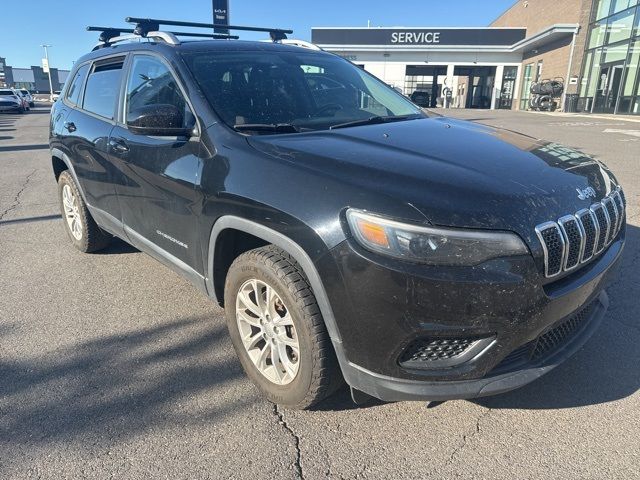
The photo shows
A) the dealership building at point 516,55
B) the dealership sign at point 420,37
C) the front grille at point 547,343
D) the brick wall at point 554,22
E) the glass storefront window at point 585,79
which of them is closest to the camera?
the front grille at point 547,343

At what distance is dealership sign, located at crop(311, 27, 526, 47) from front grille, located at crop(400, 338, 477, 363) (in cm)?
4228

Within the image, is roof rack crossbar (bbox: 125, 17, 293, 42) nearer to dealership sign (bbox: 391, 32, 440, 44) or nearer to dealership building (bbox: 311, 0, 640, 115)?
dealership building (bbox: 311, 0, 640, 115)

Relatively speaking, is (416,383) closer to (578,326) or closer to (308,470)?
(308,470)

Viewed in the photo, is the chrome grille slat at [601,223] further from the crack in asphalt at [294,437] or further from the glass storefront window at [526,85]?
the glass storefront window at [526,85]

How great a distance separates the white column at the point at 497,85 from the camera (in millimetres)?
41125

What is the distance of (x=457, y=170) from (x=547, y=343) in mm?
916

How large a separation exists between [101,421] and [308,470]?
3.58 feet

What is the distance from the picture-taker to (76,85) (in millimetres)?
4625

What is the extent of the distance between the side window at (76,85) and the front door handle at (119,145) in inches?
53.2

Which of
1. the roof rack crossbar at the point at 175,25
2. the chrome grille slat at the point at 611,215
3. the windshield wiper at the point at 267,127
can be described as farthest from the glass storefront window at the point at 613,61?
the windshield wiper at the point at 267,127

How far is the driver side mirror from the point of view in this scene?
2721 millimetres

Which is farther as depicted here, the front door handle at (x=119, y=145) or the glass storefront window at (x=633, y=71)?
the glass storefront window at (x=633, y=71)

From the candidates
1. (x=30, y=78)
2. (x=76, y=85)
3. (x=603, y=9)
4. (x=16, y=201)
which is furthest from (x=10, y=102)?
(x=30, y=78)

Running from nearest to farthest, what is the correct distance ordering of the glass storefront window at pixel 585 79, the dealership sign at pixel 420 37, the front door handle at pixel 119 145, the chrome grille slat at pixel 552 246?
the chrome grille slat at pixel 552 246, the front door handle at pixel 119 145, the glass storefront window at pixel 585 79, the dealership sign at pixel 420 37
